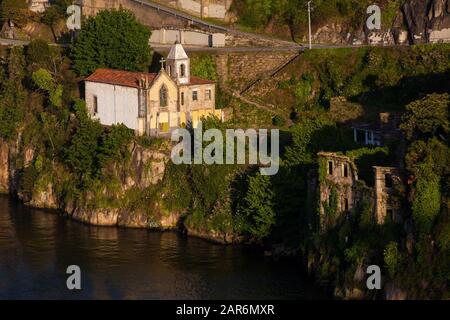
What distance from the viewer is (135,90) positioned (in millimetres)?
117438

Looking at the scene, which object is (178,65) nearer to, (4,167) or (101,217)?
(101,217)

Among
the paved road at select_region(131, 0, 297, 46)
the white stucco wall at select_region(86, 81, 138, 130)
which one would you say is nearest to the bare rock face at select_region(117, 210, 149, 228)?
the white stucco wall at select_region(86, 81, 138, 130)

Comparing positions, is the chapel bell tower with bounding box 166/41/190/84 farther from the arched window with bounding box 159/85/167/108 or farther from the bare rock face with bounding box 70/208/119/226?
the bare rock face with bounding box 70/208/119/226

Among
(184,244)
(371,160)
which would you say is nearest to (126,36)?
(184,244)

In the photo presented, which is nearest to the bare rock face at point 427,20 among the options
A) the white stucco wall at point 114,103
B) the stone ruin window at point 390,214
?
the white stucco wall at point 114,103

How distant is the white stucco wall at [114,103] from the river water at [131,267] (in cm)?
1054

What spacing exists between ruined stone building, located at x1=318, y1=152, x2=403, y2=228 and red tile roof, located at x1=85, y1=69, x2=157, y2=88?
2536cm

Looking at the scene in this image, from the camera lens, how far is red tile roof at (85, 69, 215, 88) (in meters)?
118

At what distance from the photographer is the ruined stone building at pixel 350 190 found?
90.4m

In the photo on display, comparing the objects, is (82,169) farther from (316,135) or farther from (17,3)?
(17,3)

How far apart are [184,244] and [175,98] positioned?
1628cm

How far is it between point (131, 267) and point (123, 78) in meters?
23.9
